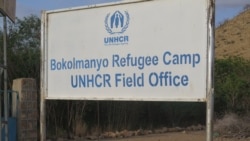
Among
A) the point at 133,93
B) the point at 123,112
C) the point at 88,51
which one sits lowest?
the point at 123,112

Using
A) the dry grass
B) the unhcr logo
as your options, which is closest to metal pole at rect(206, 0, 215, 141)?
the unhcr logo

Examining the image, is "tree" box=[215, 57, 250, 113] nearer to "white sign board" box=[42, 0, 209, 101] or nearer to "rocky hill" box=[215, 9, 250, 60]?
"white sign board" box=[42, 0, 209, 101]

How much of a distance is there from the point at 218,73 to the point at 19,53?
10350 millimetres

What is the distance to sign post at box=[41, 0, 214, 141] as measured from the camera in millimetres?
6254

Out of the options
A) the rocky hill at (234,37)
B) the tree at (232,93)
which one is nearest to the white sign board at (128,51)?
the tree at (232,93)

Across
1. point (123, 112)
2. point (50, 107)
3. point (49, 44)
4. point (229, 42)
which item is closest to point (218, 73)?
point (123, 112)

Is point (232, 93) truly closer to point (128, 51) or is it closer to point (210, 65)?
point (128, 51)

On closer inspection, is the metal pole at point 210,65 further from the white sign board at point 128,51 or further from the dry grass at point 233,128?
the dry grass at point 233,128

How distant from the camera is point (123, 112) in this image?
750 inches

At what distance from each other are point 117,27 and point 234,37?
50355 mm

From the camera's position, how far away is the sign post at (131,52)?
20.5ft

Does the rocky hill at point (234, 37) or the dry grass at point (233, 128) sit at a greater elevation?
the rocky hill at point (234, 37)

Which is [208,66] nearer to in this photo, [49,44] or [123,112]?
[49,44]

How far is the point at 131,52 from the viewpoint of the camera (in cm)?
683
